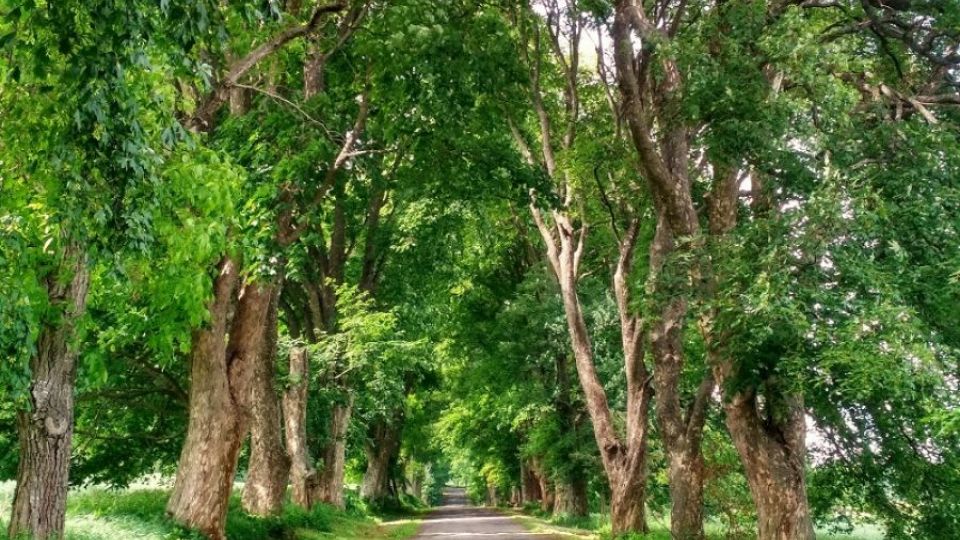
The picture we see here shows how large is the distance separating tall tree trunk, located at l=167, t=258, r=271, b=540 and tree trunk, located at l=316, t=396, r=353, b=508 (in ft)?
38.0

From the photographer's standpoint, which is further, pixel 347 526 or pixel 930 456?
pixel 347 526

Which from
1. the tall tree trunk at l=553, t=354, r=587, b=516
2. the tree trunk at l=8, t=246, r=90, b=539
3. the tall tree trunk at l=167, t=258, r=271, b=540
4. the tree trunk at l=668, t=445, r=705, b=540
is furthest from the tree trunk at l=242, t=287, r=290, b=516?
the tall tree trunk at l=553, t=354, r=587, b=516

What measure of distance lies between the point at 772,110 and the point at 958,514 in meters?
7.53

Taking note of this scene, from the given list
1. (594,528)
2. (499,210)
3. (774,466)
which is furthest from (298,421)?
Result: (774,466)

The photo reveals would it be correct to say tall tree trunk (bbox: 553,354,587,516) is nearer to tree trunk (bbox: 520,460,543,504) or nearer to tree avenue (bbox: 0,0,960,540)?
tree avenue (bbox: 0,0,960,540)

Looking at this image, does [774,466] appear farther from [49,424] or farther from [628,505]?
[49,424]

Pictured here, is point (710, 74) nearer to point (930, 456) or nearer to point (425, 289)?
point (930, 456)

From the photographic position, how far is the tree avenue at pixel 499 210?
237 inches

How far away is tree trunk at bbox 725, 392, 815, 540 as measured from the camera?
11.2m

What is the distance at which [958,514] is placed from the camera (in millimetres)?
12914

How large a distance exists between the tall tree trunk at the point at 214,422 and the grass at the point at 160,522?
0.39 m

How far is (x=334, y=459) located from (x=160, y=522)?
13.1 metres

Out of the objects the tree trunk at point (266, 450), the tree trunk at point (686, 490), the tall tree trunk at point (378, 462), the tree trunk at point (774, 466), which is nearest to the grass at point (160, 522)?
the tree trunk at point (266, 450)

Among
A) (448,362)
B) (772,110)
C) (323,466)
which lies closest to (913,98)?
(772,110)
